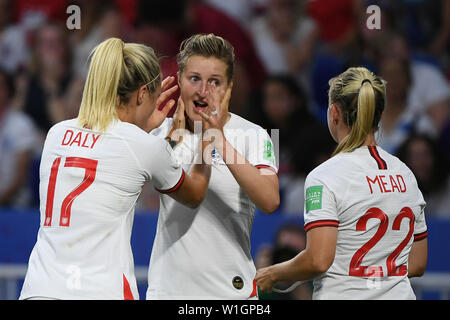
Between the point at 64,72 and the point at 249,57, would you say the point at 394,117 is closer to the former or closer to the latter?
the point at 249,57

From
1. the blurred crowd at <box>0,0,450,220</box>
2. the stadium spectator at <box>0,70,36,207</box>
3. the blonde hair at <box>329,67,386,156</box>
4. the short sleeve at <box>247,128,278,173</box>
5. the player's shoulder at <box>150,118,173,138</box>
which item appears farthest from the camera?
the stadium spectator at <box>0,70,36,207</box>

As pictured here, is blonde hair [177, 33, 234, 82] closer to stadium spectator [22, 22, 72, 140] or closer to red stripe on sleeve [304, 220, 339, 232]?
red stripe on sleeve [304, 220, 339, 232]

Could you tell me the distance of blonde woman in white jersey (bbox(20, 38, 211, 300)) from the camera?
111 inches

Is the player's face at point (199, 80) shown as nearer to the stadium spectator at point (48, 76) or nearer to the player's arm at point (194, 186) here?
the player's arm at point (194, 186)

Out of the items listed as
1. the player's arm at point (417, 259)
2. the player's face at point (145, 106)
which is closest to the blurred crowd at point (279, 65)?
the player's arm at point (417, 259)

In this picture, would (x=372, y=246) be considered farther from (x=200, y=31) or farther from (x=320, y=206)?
(x=200, y=31)

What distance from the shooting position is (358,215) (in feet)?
9.76

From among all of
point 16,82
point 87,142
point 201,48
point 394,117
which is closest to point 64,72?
point 16,82

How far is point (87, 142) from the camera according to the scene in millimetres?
2920

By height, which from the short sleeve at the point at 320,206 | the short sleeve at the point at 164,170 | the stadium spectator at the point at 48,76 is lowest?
the short sleeve at the point at 320,206

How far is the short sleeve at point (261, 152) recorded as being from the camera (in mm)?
3281

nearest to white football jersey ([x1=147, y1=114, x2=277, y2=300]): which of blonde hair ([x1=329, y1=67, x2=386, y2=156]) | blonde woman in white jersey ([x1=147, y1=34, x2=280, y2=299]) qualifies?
blonde woman in white jersey ([x1=147, y1=34, x2=280, y2=299])

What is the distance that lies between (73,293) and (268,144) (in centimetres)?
113

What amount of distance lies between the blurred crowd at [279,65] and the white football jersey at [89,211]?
135 inches
